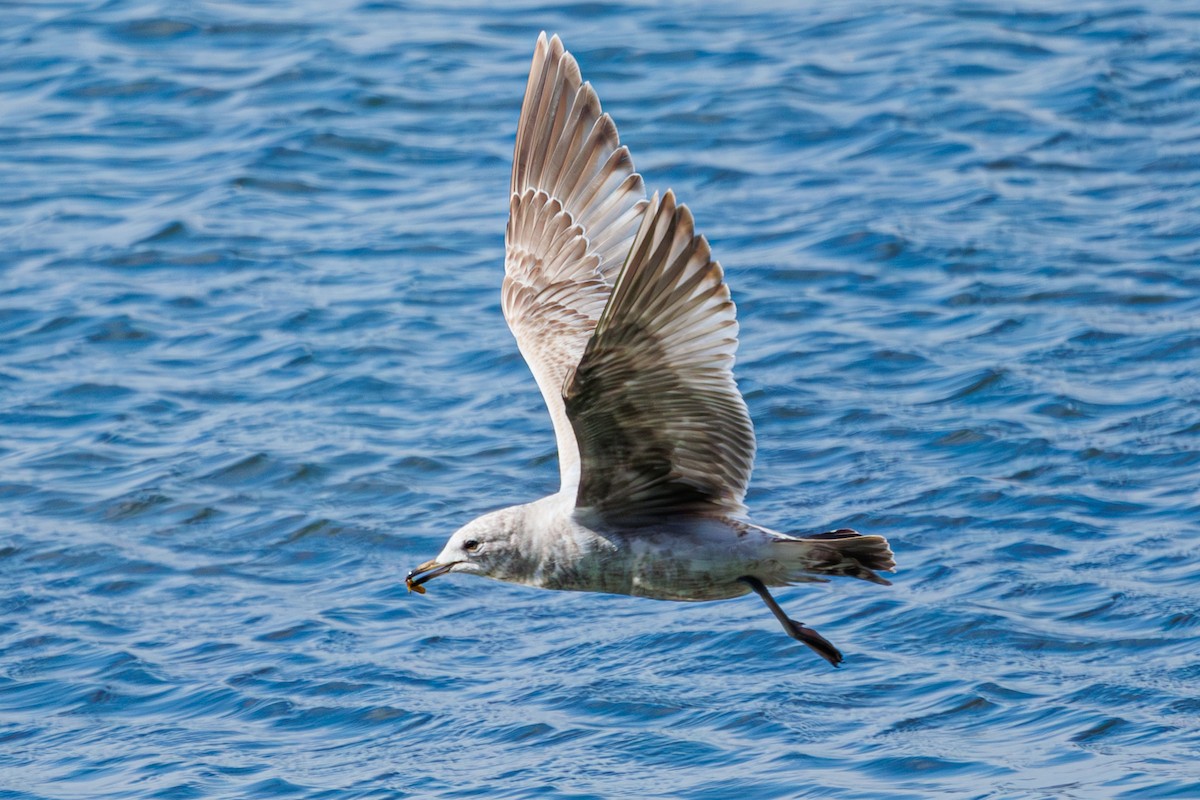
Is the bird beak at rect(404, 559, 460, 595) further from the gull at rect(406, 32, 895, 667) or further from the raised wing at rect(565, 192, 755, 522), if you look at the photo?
the raised wing at rect(565, 192, 755, 522)

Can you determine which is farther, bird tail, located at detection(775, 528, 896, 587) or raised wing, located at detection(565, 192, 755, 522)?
bird tail, located at detection(775, 528, 896, 587)

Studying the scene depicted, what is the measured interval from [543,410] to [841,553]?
15.4 ft

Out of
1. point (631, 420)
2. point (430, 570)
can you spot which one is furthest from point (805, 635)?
point (430, 570)

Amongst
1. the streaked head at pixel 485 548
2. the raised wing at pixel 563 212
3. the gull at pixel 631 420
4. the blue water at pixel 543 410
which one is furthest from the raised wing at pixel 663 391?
the blue water at pixel 543 410

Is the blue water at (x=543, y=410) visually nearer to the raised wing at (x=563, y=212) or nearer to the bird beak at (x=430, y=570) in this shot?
the bird beak at (x=430, y=570)

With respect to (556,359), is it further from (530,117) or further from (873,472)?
(873,472)

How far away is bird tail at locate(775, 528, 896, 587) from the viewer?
5.98 meters

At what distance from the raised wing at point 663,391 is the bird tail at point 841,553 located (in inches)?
13.2

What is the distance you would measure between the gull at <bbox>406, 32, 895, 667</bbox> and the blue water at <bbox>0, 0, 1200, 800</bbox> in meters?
1.60

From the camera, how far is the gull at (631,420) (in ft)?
18.3

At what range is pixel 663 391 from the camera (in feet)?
19.2

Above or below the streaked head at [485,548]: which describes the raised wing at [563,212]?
above

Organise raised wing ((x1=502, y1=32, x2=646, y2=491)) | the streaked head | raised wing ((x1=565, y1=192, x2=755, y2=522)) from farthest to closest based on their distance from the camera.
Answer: raised wing ((x1=502, y1=32, x2=646, y2=491)) → the streaked head → raised wing ((x1=565, y1=192, x2=755, y2=522))

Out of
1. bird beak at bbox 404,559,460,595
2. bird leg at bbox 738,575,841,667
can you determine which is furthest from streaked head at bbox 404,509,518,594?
bird leg at bbox 738,575,841,667
